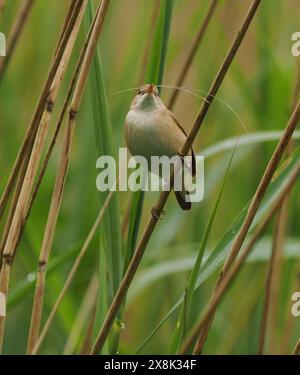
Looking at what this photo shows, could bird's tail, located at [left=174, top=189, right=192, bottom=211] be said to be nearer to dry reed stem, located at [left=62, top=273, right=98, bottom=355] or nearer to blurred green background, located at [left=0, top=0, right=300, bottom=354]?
blurred green background, located at [left=0, top=0, right=300, bottom=354]

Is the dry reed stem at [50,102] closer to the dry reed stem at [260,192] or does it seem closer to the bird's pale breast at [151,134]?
the dry reed stem at [260,192]

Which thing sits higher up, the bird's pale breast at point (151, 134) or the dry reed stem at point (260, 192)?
the bird's pale breast at point (151, 134)

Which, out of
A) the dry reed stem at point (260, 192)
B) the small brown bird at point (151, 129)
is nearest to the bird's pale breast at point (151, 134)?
the small brown bird at point (151, 129)

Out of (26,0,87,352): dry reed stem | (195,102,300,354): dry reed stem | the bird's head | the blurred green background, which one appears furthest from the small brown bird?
(195,102,300,354): dry reed stem

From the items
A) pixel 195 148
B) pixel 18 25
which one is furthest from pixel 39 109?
pixel 195 148
